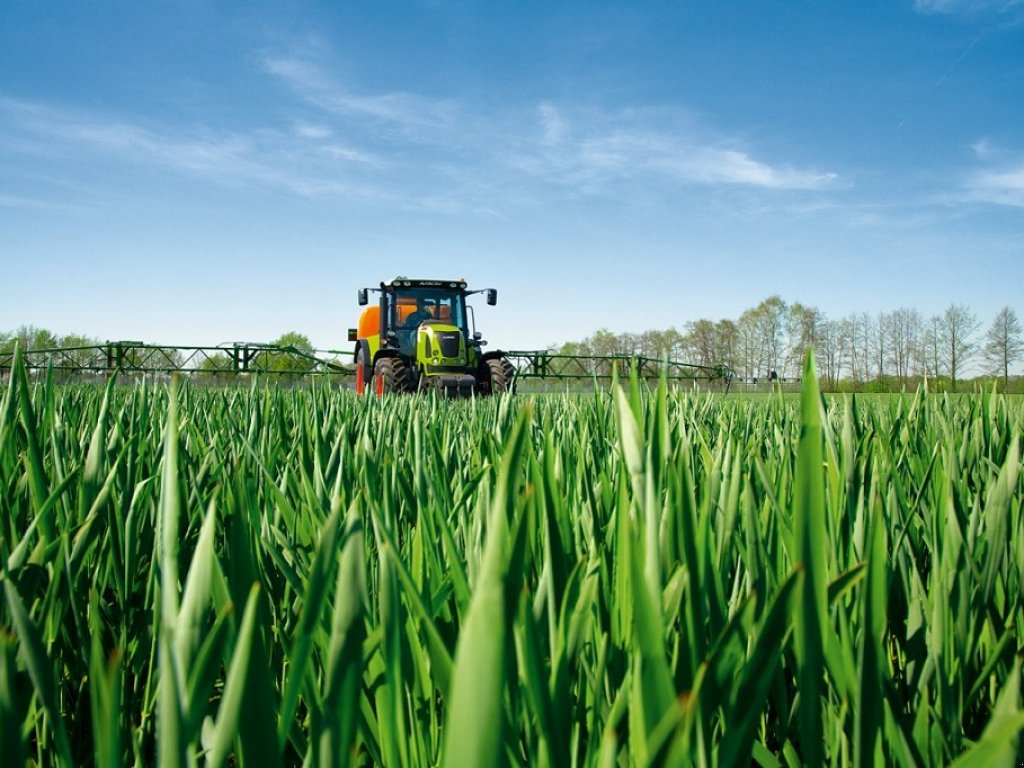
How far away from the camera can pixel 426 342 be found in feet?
31.8

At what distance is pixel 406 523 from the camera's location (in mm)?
938

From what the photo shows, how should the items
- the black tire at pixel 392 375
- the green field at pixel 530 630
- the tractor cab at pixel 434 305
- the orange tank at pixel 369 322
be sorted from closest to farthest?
the green field at pixel 530 630, the black tire at pixel 392 375, the tractor cab at pixel 434 305, the orange tank at pixel 369 322

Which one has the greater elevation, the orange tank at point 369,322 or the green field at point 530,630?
the orange tank at point 369,322

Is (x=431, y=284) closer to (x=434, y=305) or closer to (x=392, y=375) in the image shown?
(x=434, y=305)

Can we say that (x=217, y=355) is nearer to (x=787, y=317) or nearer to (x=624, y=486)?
(x=624, y=486)

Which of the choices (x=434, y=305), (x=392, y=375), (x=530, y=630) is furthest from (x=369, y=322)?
(x=530, y=630)

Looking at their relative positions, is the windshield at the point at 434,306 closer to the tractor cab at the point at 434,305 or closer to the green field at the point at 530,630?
the tractor cab at the point at 434,305

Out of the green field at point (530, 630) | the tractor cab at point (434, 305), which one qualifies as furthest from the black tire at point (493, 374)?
the green field at point (530, 630)

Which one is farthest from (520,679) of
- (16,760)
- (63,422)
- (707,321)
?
(707,321)

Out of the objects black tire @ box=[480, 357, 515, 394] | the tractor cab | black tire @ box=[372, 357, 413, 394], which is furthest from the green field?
the tractor cab

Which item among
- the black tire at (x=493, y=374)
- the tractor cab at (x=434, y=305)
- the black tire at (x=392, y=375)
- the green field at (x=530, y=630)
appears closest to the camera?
the green field at (x=530, y=630)

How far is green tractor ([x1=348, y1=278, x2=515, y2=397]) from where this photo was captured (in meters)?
9.37

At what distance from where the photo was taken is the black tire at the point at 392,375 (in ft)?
29.3

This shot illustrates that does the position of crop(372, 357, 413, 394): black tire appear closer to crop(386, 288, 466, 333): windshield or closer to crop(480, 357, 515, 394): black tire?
crop(480, 357, 515, 394): black tire
